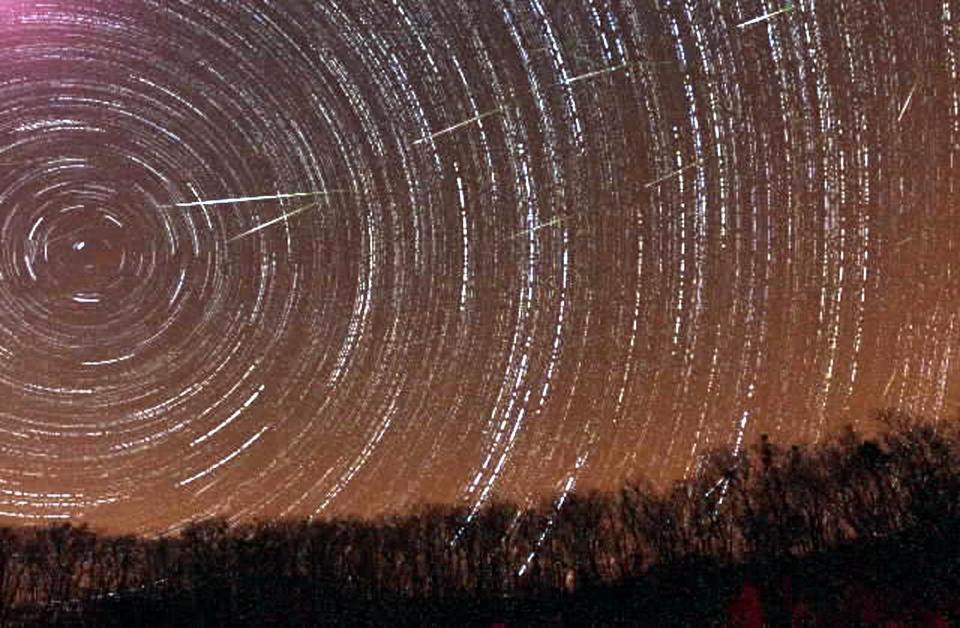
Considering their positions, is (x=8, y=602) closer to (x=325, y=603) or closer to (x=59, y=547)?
(x=59, y=547)

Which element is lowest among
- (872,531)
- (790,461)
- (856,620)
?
(856,620)

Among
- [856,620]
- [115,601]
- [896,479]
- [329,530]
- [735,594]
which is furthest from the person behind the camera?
[329,530]

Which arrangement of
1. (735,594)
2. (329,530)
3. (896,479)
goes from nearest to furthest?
(735,594) → (896,479) → (329,530)

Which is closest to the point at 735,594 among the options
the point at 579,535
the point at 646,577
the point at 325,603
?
the point at 646,577

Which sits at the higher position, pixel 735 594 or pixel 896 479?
pixel 896 479

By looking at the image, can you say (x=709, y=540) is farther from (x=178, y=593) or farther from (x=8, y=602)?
(x=8, y=602)

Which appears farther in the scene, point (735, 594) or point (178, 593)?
point (178, 593)
